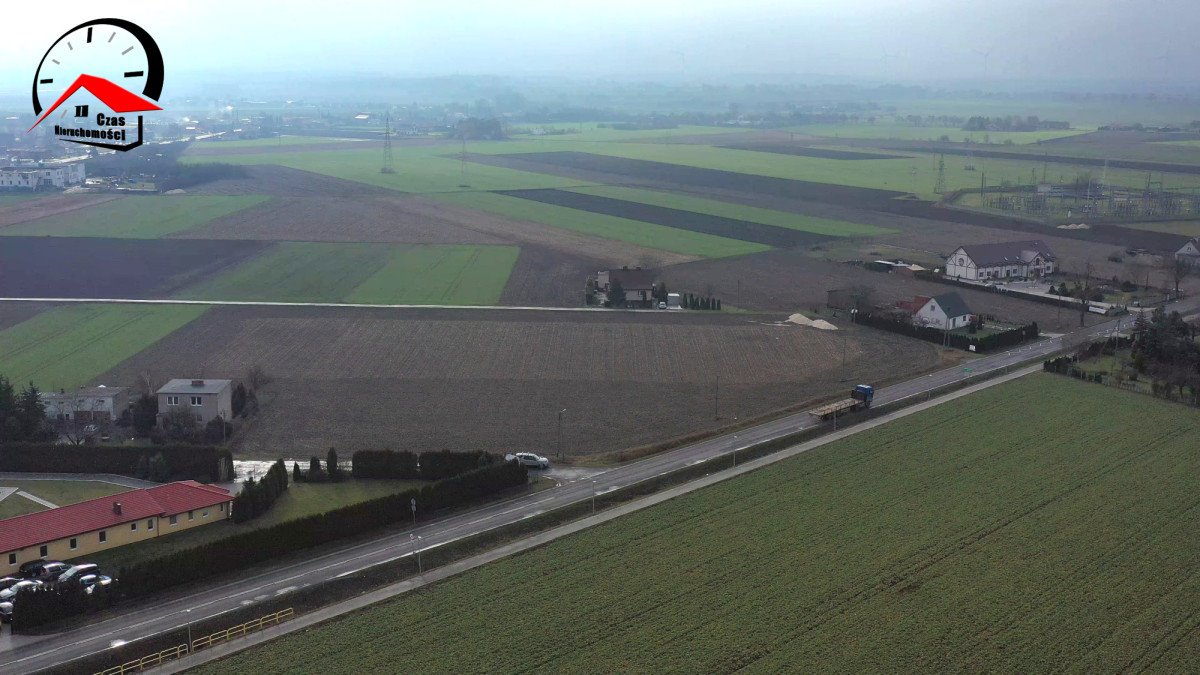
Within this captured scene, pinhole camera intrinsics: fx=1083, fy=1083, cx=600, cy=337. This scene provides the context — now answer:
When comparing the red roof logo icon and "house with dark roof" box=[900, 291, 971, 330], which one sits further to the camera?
"house with dark roof" box=[900, 291, 971, 330]

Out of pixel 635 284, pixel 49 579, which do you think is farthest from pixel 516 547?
pixel 635 284

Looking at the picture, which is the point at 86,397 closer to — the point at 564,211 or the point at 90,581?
the point at 90,581

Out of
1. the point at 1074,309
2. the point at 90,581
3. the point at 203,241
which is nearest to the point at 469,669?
the point at 90,581

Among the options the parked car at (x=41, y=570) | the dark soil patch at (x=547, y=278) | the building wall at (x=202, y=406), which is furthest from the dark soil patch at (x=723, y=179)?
the parked car at (x=41, y=570)

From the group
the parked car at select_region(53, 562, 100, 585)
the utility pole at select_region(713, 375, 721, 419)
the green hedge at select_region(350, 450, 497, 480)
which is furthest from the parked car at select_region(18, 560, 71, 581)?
the utility pole at select_region(713, 375, 721, 419)

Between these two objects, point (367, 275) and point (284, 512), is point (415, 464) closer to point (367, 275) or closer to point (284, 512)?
point (284, 512)

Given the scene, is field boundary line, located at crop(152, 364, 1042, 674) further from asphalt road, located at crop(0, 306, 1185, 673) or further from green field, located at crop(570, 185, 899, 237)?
green field, located at crop(570, 185, 899, 237)
